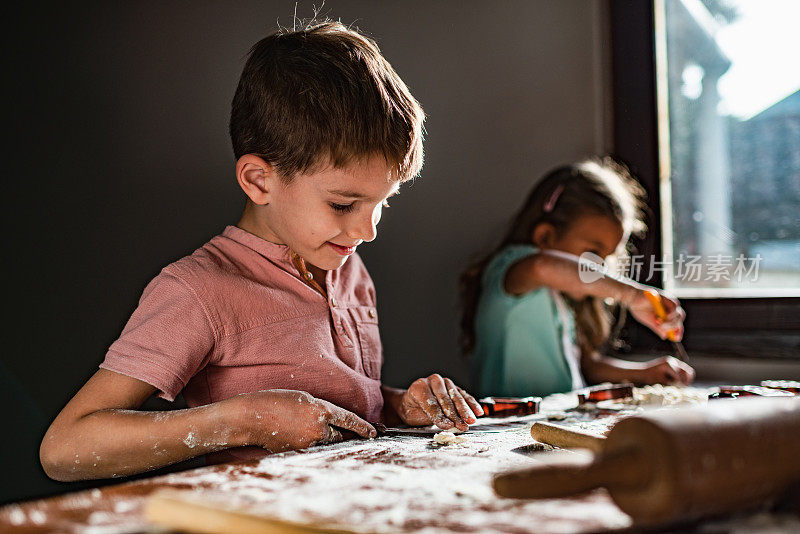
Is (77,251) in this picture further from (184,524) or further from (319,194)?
(184,524)

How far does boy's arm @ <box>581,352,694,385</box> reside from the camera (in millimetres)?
1568

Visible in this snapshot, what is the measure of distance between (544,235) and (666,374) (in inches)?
16.6

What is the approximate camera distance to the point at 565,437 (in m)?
0.67

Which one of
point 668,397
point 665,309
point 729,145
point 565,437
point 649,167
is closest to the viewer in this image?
point 565,437

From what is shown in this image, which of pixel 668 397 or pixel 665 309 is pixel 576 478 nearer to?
pixel 668 397

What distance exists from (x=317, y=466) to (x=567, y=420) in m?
0.43

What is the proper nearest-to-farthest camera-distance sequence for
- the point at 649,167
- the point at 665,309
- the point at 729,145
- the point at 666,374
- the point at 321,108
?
the point at 321,108, the point at 665,309, the point at 666,374, the point at 729,145, the point at 649,167

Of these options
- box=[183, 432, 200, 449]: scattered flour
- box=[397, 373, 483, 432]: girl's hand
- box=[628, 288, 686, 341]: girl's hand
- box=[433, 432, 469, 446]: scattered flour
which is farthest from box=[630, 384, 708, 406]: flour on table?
box=[183, 432, 200, 449]: scattered flour

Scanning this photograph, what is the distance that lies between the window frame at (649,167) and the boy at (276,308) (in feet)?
3.93

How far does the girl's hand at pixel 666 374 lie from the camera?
1557 millimetres

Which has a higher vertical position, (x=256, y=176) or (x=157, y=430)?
(x=256, y=176)

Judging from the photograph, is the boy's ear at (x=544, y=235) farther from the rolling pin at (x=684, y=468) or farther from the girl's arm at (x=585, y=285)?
the rolling pin at (x=684, y=468)

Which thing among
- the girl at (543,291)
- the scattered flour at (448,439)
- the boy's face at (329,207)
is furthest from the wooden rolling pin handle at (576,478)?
the girl at (543,291)

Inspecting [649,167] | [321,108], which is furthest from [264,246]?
[649,167]
